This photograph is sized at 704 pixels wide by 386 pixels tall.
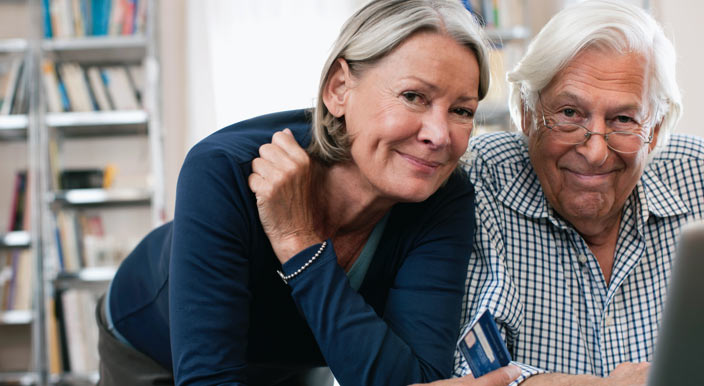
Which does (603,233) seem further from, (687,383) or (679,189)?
(687,383)

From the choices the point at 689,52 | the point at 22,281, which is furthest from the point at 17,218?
the point at 689,52

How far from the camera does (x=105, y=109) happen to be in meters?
3.48

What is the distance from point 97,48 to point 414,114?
2895 millimetres

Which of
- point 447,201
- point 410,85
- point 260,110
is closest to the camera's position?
point 410,85

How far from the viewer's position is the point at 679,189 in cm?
142

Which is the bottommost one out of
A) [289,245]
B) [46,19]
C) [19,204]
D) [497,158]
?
[19,204]

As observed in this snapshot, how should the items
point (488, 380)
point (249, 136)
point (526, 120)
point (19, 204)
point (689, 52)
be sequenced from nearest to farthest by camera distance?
point (488, 380) → point (249, 136) → point (526, 120) → point (689, 52) → point (19, 204)

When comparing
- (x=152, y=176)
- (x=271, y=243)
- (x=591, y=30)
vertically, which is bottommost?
(x=152, y=176)

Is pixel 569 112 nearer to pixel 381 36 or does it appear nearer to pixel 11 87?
pixel 381 36

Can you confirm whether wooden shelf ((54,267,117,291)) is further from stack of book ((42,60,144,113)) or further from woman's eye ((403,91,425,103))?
woman's eye ((403,91,425,103))

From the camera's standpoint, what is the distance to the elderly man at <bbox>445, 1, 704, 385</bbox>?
1.28 meters

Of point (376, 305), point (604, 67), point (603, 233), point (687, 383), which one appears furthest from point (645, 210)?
point (687, 383)

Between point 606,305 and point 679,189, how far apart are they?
12.4 inches

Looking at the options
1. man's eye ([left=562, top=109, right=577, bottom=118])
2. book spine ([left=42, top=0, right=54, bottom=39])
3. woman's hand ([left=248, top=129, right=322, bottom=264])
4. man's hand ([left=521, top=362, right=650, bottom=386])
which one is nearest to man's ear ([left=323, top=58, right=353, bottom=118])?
woman's hand ([left=248, top=129, right=322, bottom=264])
